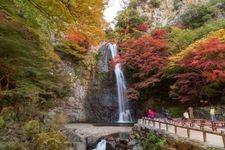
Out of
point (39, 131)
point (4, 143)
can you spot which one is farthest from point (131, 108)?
point (4, 143)

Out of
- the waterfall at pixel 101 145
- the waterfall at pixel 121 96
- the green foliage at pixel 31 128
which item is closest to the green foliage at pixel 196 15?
the waterfall at pixel 121 96

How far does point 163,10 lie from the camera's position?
119 ft

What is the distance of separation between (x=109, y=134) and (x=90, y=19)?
1140 cm

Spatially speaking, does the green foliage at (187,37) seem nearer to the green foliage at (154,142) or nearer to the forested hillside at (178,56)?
the forested hillside at (178,56)

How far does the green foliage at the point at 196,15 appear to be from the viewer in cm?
2958

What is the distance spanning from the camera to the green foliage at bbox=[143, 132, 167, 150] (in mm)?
10470

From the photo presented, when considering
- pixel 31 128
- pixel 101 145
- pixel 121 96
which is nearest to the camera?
pixel 31 128

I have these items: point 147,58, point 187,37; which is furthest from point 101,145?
point 187,37

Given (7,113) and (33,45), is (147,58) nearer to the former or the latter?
(7,113)

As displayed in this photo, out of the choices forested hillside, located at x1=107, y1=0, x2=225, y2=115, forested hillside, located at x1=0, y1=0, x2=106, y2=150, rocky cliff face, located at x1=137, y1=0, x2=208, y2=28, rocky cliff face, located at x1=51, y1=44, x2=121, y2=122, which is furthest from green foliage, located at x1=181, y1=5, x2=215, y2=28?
forested hillside, located at x1=0, y1=0, x2=106, y2=150

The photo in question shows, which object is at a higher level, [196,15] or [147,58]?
[196,15]

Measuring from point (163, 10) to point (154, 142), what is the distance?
1100 inches

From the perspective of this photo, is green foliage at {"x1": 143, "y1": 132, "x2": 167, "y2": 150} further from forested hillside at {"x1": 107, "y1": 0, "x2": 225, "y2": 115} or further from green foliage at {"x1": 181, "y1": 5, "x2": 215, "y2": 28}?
green foliage at {"x1": 181, "y1": 5, "x2": 215, "y2": 28}

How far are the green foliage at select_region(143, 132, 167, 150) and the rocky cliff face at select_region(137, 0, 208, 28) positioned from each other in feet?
75.0
